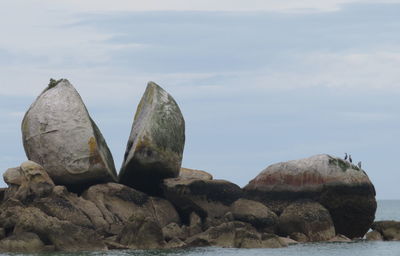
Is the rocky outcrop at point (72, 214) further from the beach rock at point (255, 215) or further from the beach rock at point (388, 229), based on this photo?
the beach rock at point (388, 229)

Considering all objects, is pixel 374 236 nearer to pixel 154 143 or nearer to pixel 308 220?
pixel 308 220

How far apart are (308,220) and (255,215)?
2.51 m

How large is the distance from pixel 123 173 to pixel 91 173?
1.65 meters

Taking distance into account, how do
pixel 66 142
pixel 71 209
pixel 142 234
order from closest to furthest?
pixel 142 234 < pixel 71 209 < pixel 66 142

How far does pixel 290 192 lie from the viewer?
153ft

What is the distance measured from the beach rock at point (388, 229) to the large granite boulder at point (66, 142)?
13.1 meters

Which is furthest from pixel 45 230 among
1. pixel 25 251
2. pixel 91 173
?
pixel 91 173

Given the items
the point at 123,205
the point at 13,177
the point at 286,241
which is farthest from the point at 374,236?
the point at 13,177

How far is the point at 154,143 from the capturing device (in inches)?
1747

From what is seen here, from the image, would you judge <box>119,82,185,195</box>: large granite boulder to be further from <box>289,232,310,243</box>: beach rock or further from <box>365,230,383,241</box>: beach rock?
<box>365,230,383,241</box>: beach rock

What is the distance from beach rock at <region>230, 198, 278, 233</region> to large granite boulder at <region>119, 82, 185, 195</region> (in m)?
3.23

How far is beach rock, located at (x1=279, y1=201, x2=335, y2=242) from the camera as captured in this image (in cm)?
4559

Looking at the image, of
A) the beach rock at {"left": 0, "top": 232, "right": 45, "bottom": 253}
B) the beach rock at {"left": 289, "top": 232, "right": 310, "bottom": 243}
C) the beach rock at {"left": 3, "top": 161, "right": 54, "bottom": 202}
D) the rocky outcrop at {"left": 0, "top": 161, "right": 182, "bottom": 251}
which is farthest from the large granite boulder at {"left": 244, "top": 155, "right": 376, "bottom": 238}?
the beach rock at {"left": 0, "top": 232, "right": 45, "bottom": 253}

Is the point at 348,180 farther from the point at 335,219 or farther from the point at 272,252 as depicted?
the point at 272,252
